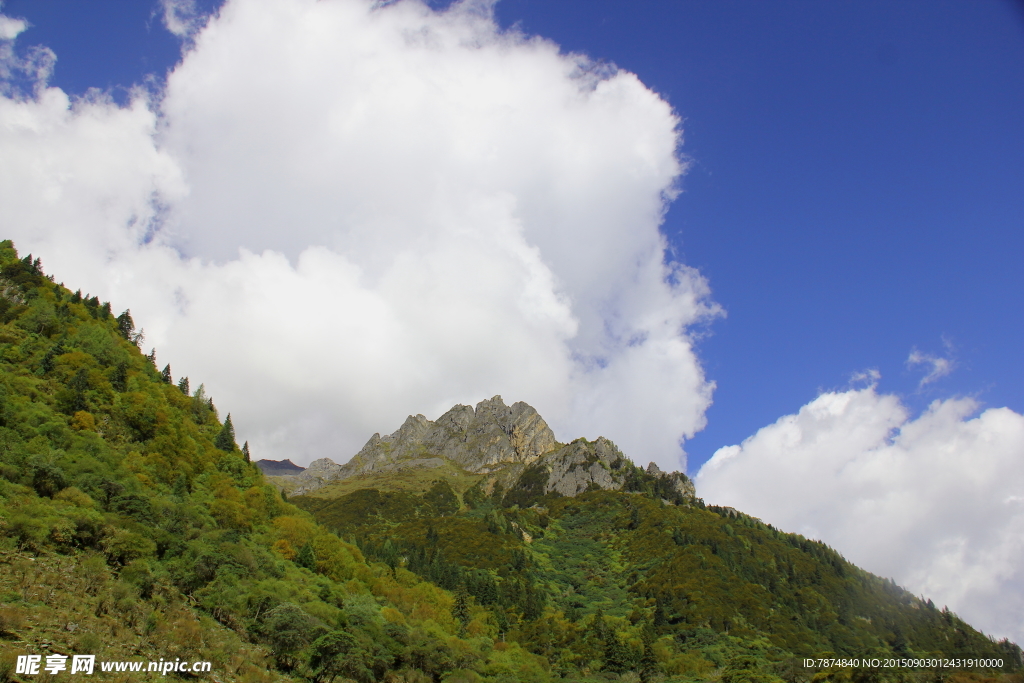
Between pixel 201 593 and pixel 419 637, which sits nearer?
pixel 201 593

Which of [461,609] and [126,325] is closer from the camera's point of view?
[461,609]

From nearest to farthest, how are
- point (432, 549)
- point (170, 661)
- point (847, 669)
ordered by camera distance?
point (170, 661)
point (847, 669)
point (432, 549)

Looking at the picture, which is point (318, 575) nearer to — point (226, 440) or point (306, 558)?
point (306, 558)

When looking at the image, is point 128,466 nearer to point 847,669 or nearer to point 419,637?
point 419,637

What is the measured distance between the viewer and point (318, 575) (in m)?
80.3

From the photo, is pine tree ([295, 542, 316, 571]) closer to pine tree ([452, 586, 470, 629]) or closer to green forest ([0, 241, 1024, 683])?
green forest ([0, 241, 1024, 683])

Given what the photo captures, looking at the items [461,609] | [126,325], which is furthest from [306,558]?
[126,325]

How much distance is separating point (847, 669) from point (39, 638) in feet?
351

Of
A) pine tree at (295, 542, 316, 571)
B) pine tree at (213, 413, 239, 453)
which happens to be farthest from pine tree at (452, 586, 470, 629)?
pine tree at (213, 413, 239, 453)

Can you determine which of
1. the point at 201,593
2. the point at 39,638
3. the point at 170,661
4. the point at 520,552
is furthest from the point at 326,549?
the point at 520,552

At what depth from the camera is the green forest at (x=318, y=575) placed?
4366 centimetres

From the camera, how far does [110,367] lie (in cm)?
9400

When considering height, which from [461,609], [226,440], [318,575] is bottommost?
[461,609]

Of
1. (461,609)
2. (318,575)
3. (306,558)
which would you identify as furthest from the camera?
(461,609)
